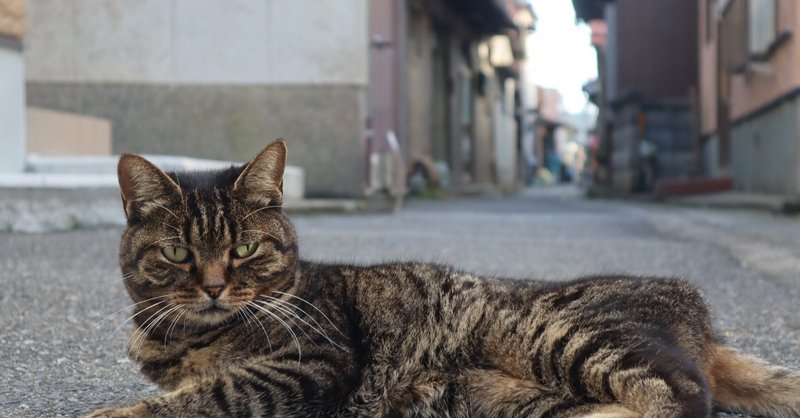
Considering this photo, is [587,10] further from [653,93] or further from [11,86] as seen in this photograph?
[11,86]

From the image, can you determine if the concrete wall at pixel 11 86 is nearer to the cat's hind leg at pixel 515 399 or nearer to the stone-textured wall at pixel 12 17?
the stone-textured wall at pixel 12 17

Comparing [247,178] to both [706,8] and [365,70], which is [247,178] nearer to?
[365,70]

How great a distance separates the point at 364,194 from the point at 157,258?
367 inches

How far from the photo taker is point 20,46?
25.1ft

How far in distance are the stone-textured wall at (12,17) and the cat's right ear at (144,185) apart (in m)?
5.50

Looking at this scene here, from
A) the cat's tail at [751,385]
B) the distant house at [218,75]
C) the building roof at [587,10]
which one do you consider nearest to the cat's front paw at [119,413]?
the cat's tail at [751,385]

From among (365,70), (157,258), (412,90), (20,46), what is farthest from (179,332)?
(412,90)

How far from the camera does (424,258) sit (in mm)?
5781

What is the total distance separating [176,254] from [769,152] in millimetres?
10640

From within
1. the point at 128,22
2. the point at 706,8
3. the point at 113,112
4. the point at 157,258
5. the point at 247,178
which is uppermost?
the point at 706,8

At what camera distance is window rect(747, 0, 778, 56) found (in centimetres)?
1084

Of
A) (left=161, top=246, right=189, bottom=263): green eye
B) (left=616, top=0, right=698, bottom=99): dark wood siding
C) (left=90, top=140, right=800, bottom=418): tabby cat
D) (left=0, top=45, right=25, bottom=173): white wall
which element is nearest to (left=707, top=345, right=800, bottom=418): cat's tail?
(left=90, top=140, right=800, bottom=418): tabby cat

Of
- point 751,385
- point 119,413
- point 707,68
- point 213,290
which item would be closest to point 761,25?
point 707,68

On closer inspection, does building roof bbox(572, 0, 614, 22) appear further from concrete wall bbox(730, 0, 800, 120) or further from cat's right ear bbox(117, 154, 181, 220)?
cat's right ear bbox(117, 154, 181, 220)
